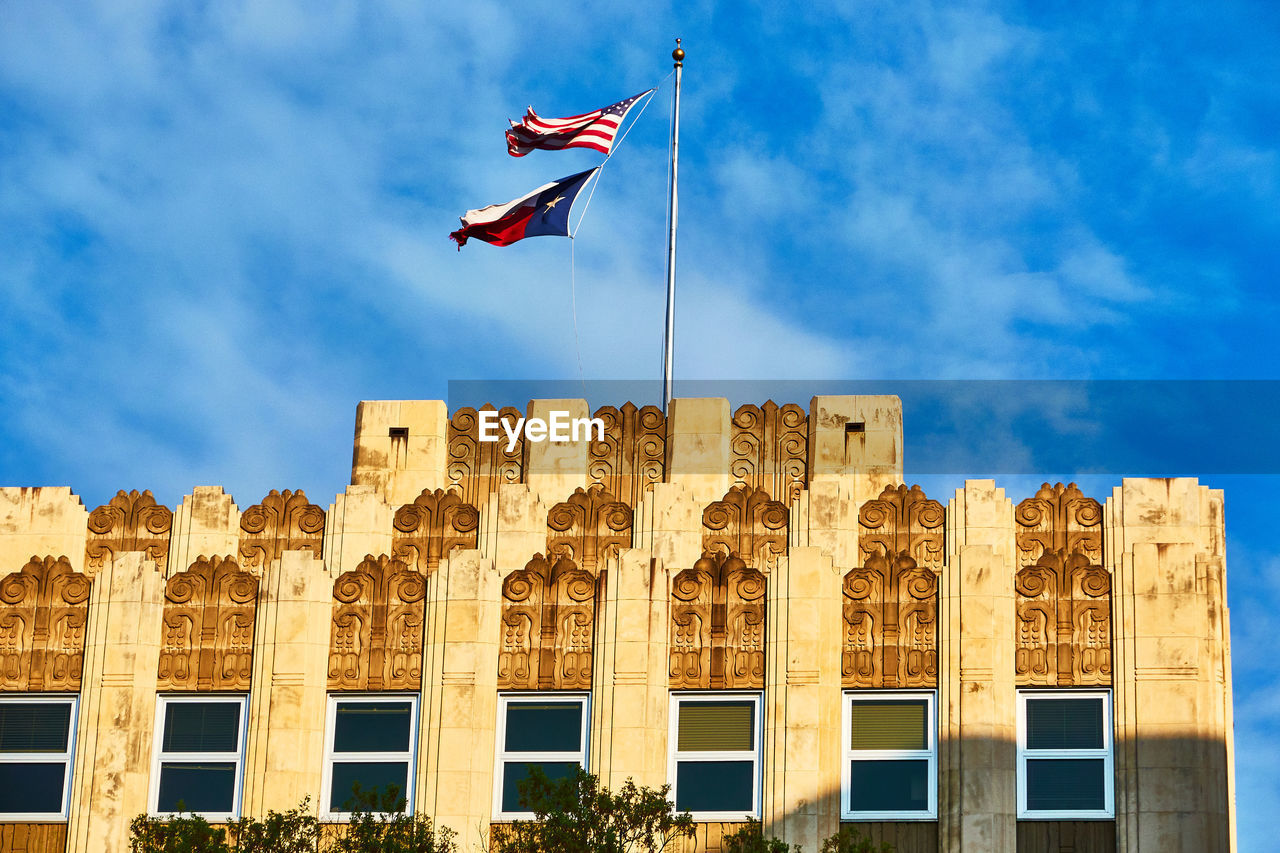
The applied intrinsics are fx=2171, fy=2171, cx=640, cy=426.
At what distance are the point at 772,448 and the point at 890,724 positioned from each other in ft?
22.3

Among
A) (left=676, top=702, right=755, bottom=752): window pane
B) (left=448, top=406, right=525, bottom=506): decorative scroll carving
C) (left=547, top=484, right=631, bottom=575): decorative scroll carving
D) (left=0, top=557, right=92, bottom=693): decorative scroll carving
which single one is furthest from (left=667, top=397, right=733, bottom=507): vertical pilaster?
(left=0, top=557, right=92, bottom=693): decorative scroll carving

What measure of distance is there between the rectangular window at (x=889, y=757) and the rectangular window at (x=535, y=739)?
3614 millimetres

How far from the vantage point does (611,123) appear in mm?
39719

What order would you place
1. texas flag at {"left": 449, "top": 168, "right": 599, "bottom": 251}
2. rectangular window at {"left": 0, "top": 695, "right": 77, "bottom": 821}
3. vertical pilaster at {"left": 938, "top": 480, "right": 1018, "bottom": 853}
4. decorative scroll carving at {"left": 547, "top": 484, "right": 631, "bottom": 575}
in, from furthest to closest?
texas flag at {"left": 449, "top": 168, "right": 599, "bottom": 251} → decorative scroll carving at {"left": 547, "top": 484, "right": 631, "bottom": 575} → rectangular window at {"left": 0, "top": 695, "right": 77, "bottom": 821} → vertical pilaster at {"left": 938, "top": 480, "right": 1018, "bottom": 853}

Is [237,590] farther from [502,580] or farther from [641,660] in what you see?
[641,660]

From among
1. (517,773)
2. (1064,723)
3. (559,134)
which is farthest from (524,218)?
(1064,723)

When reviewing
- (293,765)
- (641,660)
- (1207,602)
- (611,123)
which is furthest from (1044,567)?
(611,123)

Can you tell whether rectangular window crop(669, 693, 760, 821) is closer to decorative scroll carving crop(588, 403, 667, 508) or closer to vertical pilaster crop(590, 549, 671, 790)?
vertical pilaster crop(590, 549, 671, 790)

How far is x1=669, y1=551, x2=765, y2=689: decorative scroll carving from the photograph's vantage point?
29.4 meters

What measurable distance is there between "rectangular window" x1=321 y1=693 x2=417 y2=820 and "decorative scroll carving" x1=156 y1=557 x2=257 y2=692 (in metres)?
1.46

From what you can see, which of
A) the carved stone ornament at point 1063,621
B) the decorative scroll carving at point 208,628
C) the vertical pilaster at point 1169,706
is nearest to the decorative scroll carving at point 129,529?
the decorative scroll carving at point 208,628

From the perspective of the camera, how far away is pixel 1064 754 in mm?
28781

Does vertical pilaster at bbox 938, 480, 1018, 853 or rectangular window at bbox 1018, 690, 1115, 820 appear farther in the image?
rectangular window at bbox 1018, 690, 1115, 820

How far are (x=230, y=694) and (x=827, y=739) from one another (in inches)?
328
